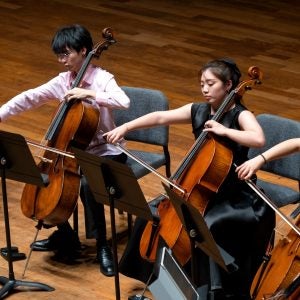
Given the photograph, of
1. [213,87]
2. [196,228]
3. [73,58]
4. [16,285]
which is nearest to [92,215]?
[16,285]

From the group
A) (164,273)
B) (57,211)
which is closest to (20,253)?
(57,211)

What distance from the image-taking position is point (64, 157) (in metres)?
4.20

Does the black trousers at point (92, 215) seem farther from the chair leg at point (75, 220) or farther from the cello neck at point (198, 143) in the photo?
the cello neck at point (198, 143)

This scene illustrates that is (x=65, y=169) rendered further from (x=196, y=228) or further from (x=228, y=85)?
(x=196, y=228)

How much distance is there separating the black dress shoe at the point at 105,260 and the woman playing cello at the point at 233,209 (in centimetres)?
58

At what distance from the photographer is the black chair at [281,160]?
13.9 feet

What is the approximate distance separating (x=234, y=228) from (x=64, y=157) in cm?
85

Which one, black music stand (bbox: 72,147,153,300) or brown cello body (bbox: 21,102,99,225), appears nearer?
black music stand (bbox: 72,147,153,300)

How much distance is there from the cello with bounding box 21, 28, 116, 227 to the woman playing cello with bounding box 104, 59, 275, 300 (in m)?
0.53

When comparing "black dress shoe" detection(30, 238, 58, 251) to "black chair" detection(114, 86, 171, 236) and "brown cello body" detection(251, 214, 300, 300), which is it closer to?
"black chair" detection(114, 86, 171, 236)

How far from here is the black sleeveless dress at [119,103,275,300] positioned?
12.8 feet

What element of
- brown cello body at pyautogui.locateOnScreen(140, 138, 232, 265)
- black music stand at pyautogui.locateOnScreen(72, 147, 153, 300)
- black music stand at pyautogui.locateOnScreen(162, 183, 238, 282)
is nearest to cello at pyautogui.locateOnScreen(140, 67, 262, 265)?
brown cello body at pyautogui.locateOnScreen(140, 138, 232, 265)

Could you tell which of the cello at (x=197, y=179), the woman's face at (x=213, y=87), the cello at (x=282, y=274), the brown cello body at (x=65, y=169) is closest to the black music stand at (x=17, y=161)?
the brown cello body at (x=65, y=169)

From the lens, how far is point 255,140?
12.6 feet
